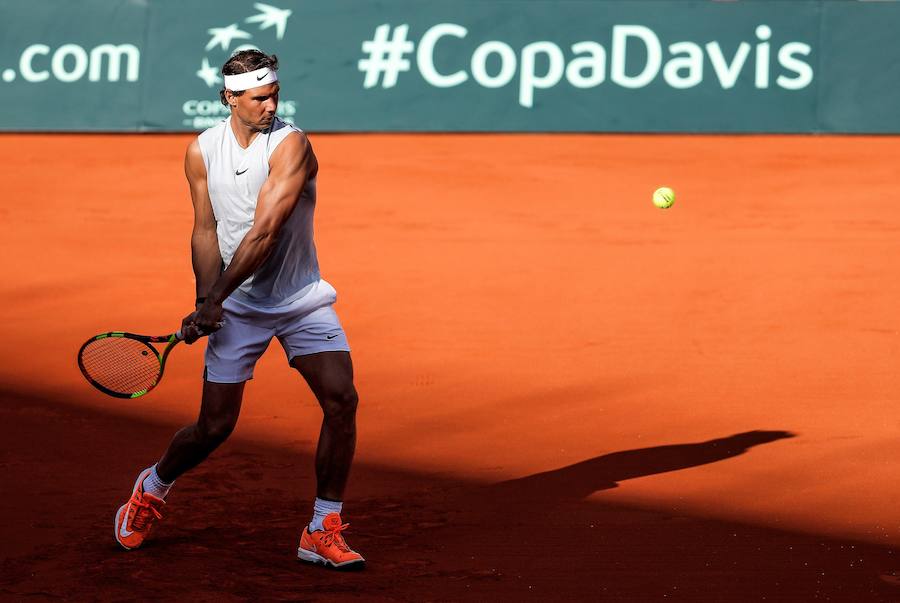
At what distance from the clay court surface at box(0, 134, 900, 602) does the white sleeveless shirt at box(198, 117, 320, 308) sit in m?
1.13

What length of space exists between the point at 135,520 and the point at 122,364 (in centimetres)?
75

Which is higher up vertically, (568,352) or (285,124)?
(285,124)

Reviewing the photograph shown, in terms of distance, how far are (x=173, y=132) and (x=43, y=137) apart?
5.65 feet

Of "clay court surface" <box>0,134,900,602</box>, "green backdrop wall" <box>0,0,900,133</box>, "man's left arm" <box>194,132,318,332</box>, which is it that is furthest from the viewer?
Answer: "green backdrop wall" <box>0,0,900,133</box>

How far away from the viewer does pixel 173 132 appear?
58.3 ft

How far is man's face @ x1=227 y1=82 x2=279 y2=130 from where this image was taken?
5.47 metres

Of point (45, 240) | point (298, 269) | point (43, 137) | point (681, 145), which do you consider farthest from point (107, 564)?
point (43, 137)

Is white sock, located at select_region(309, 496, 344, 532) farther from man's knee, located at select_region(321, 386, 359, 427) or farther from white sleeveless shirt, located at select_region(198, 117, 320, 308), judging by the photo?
white sleeveless shirt, located at select_region(198, 117, 320, 308)

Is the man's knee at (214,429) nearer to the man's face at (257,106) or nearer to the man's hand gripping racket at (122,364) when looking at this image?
the man's hand gripping racket at (122,364)

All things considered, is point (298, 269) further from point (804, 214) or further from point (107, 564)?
point (804, 214)

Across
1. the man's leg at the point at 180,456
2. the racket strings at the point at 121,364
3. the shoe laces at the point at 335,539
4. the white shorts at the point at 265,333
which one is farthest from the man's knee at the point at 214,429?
the shoe laces at the point at 335,539

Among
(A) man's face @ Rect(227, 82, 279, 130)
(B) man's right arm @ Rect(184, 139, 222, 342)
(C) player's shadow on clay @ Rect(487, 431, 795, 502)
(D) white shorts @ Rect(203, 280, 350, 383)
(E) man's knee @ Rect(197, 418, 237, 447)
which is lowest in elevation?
(C) player's shadow on clay @ Rect(487, 431, 795, 502)

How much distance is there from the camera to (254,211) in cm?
555

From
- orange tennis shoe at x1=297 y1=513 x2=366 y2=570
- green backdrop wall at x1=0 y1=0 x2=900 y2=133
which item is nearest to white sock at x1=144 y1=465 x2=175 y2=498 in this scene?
orange tennis shoe at x1=297 y1=513 x2=366 y2=570
